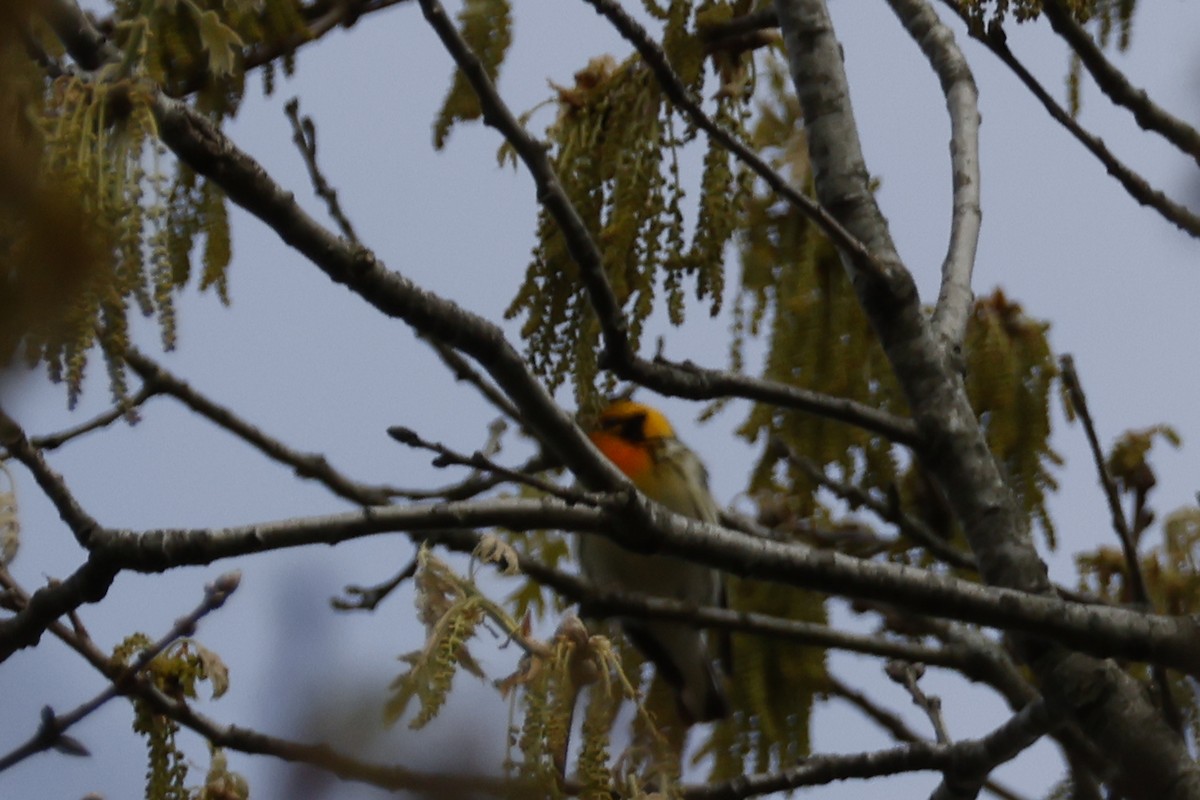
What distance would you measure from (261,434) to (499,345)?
144cm

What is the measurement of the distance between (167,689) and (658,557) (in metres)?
2.71

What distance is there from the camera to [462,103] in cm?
262

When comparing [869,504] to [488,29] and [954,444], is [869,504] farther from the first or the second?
[488,29]

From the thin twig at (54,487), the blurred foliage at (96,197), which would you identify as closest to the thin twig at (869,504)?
the blurred foliage at (96,197)

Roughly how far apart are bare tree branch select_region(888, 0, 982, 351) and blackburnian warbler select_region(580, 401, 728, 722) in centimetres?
147

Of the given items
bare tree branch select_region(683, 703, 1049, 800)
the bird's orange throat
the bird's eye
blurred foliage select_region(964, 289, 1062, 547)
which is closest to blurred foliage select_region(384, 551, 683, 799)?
bare tree branch select_region(683, 703, 1049, 800)

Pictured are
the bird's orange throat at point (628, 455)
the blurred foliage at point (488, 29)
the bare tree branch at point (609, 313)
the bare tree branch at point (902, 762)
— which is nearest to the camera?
the bare tree branch at point (609, 313)

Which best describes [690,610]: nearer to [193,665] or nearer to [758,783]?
[758,783]

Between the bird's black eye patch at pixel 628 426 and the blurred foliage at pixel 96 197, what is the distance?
2941mm

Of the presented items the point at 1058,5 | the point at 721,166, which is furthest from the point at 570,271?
the point at 1058,5

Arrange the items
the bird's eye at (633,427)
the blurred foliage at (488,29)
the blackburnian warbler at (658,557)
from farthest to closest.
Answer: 1. the bird's eye at (633,427)
2. the blackburnian warbler at (658,557)
3. the blurred foliage at (488,29)

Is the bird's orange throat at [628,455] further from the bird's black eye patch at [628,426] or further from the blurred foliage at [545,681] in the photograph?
the blurred foliage at [545,681]

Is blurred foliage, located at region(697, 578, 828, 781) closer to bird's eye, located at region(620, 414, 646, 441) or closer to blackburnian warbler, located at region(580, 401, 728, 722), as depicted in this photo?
blackburnian warbler, located at region(580, 401, 728, 722)

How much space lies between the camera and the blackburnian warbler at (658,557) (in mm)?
4742
